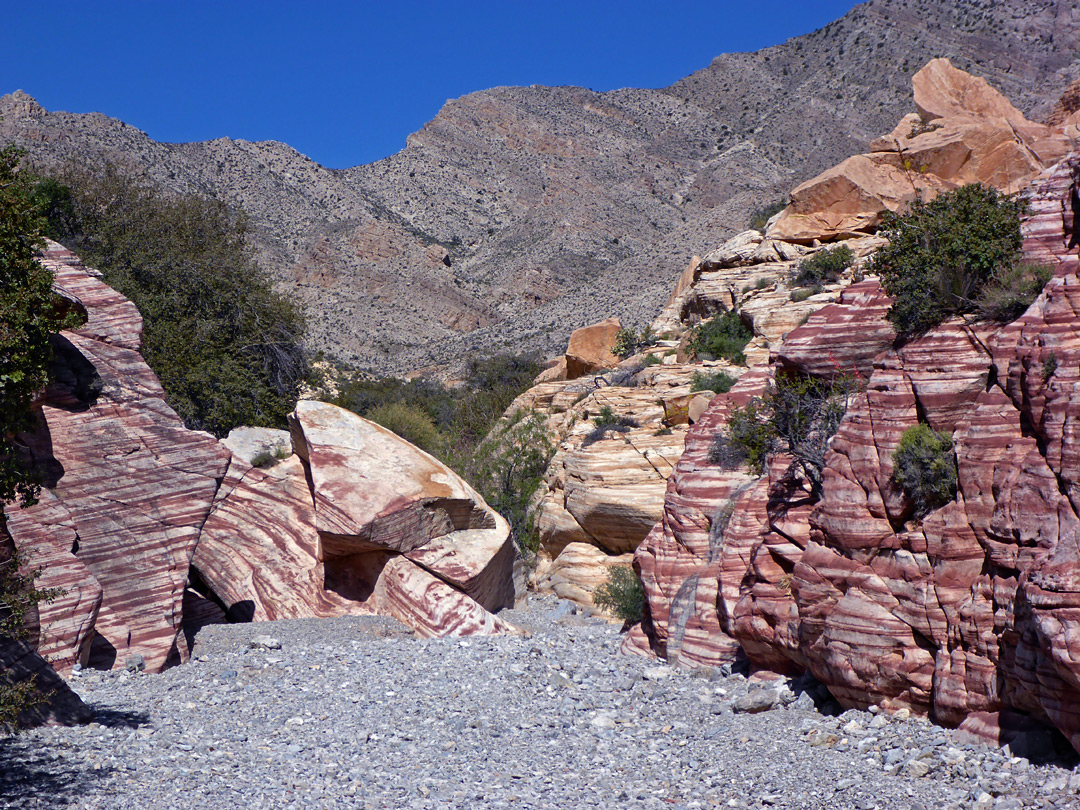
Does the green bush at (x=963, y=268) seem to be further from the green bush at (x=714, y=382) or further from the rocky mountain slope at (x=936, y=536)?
the green bush at (x=714, y=382)

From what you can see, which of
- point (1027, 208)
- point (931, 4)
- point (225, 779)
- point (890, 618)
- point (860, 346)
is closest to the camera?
point (225, 779)

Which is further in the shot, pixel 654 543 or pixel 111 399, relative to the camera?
pixel 654 543

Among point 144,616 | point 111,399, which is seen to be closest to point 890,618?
point 144,616

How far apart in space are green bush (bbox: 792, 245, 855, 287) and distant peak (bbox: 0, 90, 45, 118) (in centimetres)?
6762

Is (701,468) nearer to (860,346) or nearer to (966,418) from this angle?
(860,346)

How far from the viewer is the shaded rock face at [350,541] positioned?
14.0m

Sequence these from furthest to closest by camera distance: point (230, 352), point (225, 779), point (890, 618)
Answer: point (230, 352)
point (890, 618)
point (225, 779)

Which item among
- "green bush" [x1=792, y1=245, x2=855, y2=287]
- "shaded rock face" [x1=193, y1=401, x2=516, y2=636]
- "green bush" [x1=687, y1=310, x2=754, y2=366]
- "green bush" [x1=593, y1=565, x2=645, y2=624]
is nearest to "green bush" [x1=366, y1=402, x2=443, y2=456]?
"green bush" [x1=687, y1=310, x2=754, y2=366]

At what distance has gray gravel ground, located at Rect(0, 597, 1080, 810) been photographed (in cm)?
743

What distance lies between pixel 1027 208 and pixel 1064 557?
14.8 feet

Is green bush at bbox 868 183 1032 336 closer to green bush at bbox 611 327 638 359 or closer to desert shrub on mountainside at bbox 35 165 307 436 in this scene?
desert shrub on mountainside at bbox 35 165 307 436

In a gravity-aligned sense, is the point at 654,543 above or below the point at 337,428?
below

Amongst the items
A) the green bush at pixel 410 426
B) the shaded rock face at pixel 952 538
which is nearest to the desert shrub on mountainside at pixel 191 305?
the green bush at pixel 410 426

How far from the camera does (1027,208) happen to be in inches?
384
